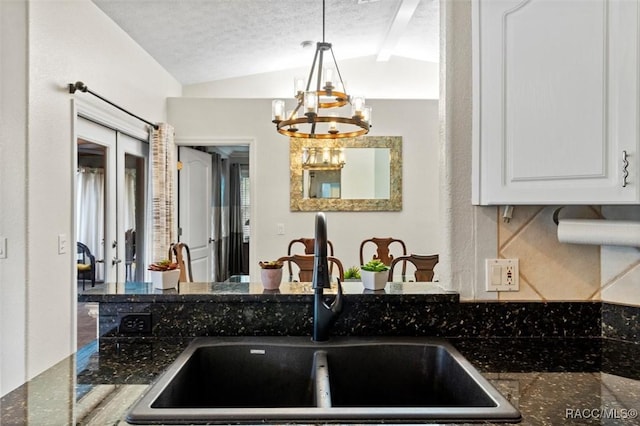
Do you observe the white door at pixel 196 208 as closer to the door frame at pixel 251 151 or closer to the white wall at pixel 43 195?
the door frame at pixel 251 151

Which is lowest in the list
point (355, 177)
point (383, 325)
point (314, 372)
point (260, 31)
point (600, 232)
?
point (314, 372)

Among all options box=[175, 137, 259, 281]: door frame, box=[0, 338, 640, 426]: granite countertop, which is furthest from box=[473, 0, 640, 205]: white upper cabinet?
box=[175, 137, 259, 281]: door frame

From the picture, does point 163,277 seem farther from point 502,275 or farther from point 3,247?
point 3,247

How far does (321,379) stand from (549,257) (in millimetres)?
848

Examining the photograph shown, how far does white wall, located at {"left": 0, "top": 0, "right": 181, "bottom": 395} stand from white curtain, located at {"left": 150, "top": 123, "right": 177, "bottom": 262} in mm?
1204

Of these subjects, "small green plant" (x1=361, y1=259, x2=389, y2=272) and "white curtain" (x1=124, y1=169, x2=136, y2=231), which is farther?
"white curtain" (x1=124, y1=169, x2=136, y2=231)

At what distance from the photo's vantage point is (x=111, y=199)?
3689mm

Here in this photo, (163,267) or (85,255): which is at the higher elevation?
(163,267)

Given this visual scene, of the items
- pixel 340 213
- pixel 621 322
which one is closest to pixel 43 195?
pixel 621 322

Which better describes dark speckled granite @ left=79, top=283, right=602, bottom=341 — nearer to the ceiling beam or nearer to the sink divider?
the sink divider

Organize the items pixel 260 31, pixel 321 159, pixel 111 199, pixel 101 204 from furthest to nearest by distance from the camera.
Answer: pixel 321 159 → pixel 260 31 → pixel 111 199 → pixel 101 204

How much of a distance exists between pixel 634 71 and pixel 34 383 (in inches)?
64.6

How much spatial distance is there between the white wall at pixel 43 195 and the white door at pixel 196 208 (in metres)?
2.09

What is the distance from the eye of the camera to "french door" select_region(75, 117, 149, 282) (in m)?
3.31
